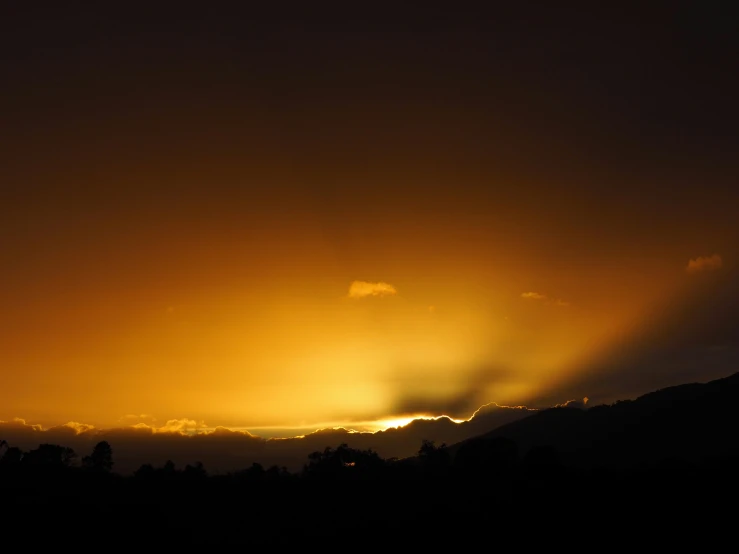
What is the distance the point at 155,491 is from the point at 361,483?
5322cm

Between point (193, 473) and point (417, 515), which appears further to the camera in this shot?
point (193, 473)

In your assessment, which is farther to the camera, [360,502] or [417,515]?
[360,502]

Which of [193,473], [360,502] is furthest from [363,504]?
[193,473]

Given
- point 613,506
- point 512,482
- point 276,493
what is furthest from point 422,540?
point 276,493

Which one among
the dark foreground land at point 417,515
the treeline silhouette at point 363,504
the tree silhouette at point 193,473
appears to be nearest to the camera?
the dark foreground land at point 417,515

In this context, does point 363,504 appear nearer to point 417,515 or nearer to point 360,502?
point 360,502

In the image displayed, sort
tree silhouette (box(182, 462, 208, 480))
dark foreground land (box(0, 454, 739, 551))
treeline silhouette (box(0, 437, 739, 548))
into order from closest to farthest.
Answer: dark foreground land (box(0, 454, 739, 551))
treeline silhouette (box(0, 437, 739, 548))
tree silhouette (box(182, 462, 208, 480))

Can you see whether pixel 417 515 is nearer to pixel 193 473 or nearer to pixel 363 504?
pixel 363 504

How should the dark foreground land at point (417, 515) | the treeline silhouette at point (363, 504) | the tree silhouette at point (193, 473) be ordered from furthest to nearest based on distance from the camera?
the tree silhouette at point (193, 473) < the treeline silhouette at point (363, 504) < the dark foreground land at point (417, 515)

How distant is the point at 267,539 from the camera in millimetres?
98938

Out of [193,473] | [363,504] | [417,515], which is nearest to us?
[417,515]

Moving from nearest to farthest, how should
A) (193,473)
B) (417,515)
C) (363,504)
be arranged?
(417,515) < (363,504) < (193,473)

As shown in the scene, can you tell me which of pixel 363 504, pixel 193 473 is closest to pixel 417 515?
pixel 363 504

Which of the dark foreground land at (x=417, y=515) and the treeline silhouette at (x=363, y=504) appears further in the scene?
the treeline silhouette at (x=363, y=504)
